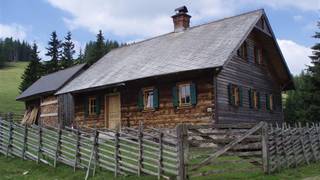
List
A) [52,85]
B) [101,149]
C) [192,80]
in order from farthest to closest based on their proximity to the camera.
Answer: [52,85] < [192,80] < [101,149]

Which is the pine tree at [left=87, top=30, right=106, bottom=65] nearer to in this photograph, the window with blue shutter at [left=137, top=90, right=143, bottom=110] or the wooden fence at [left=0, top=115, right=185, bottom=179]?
the window with blue shutter at [left=137, top=90, right=143, bottom=110]

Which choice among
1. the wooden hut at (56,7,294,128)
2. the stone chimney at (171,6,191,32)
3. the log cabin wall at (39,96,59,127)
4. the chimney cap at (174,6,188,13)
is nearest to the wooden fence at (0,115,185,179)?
the wooden hut at (56,7,294,128)

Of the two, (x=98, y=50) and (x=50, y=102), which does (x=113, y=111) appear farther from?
(x=98, y=50)

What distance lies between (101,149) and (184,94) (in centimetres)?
852

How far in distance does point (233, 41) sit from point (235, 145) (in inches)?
379

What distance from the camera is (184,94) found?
21781 millimetres

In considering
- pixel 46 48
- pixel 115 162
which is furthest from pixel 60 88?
pixel 46 48

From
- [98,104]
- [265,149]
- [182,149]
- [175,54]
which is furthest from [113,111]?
[182,149]

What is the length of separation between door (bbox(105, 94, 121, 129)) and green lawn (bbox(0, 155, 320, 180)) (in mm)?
8553

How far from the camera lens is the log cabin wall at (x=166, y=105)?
20875 millimetres

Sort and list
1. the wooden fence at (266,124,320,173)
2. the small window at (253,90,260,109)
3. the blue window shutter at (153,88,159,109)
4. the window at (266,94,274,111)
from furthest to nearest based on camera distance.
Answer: the window at (266,94,274,111), the small window at (253,90,260,109), the blue window shutter at (153,88,159,109), the wooden fence at (266,124,320,173)

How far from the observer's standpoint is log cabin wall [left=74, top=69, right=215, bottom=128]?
2088cm

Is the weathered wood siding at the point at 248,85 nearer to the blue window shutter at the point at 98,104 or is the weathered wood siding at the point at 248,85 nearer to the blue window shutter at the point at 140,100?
the blue window shutter at the point at 140,100

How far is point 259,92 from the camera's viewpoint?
25453 mm
